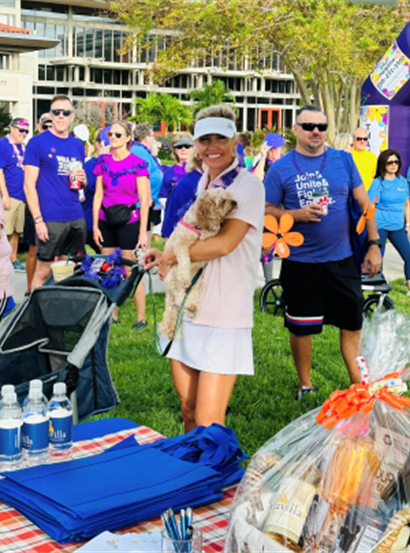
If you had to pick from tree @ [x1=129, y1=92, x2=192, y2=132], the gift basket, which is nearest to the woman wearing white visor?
the gift basket

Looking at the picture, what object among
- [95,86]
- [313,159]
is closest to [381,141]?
[313,159]

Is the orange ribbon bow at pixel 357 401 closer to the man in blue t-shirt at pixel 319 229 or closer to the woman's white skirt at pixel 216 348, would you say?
the woman's white skirt at pixel 216 348

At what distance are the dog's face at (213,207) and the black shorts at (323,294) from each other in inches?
79.5

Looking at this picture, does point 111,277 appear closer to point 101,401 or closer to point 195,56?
point 101,401

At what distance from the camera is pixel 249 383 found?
5.88 meters

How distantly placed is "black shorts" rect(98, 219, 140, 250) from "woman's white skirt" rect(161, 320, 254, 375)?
4.03m

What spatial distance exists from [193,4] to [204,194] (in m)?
22.0

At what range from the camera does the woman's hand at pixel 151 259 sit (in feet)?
11.7

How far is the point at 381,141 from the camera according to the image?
1339 centimetres

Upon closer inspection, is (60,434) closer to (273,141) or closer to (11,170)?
(11,170)

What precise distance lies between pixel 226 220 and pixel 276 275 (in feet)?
23.8

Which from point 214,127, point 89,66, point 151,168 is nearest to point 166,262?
point 214,127

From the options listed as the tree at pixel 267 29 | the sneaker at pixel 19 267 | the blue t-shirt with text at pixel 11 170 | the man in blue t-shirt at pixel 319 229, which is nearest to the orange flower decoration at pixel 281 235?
the man in blue t-shirt at pixel 319 229

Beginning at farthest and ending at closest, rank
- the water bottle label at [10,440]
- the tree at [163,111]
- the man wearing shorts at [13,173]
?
the tree at [163,111] → the man wearing shorts at [13,173] → the water bottle label at [10,440]
